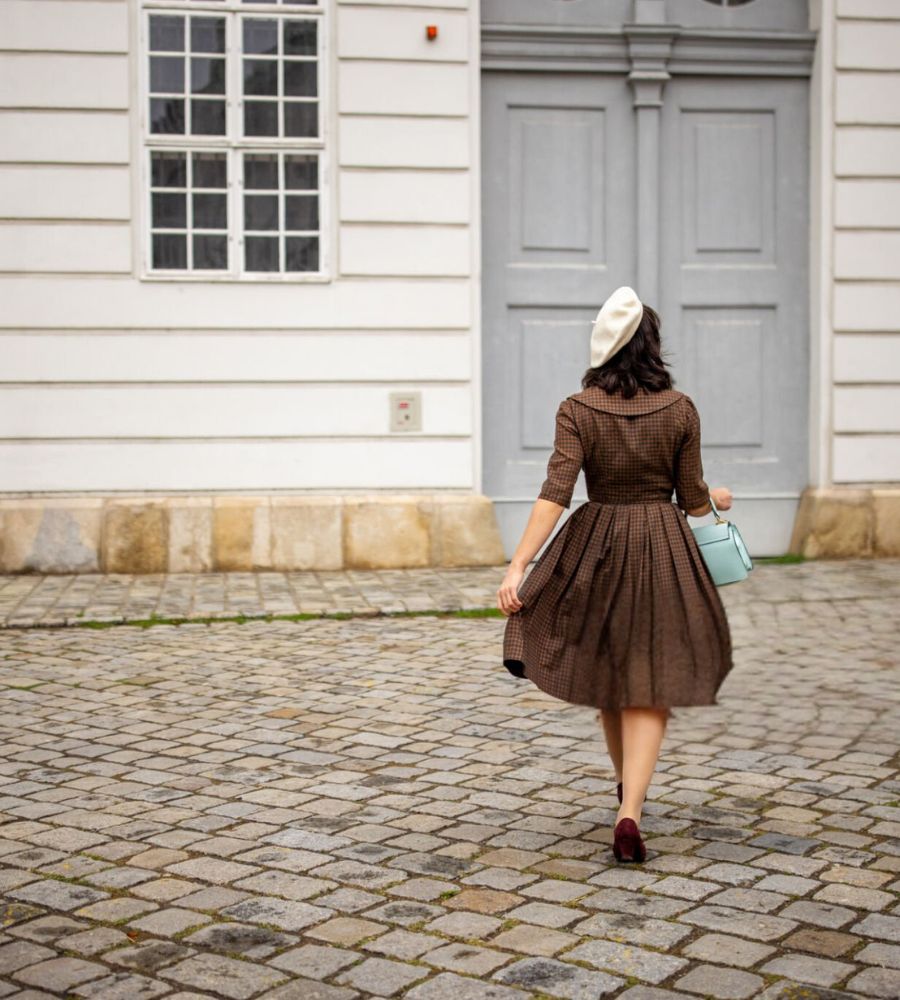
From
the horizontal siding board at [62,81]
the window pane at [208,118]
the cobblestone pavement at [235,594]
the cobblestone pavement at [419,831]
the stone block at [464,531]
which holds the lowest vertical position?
the cobblestone pavement at [419,831]

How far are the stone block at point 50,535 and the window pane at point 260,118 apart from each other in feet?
9.16

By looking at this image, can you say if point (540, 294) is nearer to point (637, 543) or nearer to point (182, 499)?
point (182, 499)

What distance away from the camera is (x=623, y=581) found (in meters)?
4.61

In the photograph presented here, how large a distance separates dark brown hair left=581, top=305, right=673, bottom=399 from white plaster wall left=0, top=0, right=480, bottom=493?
20.2 feet

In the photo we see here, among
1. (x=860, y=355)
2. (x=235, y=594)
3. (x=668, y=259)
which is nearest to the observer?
(x=235, y=594)

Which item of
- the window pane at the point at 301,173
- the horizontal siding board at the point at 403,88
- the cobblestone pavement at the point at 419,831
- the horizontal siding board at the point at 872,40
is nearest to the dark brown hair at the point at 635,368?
the cobblestone pavement at the point at 419,831

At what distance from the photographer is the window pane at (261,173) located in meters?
10.8

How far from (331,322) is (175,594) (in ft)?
7.38

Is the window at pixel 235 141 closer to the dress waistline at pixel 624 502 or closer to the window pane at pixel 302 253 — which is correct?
the window pane at pixel 302 253

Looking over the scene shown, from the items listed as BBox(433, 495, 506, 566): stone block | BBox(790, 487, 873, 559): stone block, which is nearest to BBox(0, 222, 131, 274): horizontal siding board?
BBox(433, 495, 506, 566): stone block

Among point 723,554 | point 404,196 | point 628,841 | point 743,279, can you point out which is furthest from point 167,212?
point 628,841

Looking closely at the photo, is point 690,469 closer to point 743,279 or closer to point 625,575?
point 625,575

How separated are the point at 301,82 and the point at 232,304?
5.34 feet

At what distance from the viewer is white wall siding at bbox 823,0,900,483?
1108cm
